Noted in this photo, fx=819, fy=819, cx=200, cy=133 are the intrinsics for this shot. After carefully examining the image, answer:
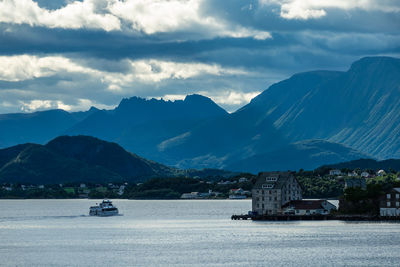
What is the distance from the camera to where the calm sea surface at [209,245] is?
380 ft

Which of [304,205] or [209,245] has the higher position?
[304,205]

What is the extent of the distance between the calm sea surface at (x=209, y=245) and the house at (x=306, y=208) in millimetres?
10319

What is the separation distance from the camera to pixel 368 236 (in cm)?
14575

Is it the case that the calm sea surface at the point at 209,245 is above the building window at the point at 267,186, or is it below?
below

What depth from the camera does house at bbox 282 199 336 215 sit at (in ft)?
634

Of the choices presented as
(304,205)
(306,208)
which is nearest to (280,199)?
(306,208)

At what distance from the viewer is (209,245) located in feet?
453

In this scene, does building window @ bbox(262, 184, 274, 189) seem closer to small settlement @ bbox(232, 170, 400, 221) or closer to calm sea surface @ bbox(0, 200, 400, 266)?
small settlement @ bbox(232, 170, 400, 221)

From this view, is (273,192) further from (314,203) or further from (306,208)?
(314,203)

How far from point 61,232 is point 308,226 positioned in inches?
2056

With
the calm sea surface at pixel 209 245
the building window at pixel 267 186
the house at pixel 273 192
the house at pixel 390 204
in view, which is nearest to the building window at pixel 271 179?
the house at pixel 273 192

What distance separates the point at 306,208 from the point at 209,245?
2413 inches

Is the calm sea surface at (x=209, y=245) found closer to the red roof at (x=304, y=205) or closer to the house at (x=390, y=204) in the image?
the house at (x=390, y=204)

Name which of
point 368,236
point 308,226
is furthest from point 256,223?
point 368,236
